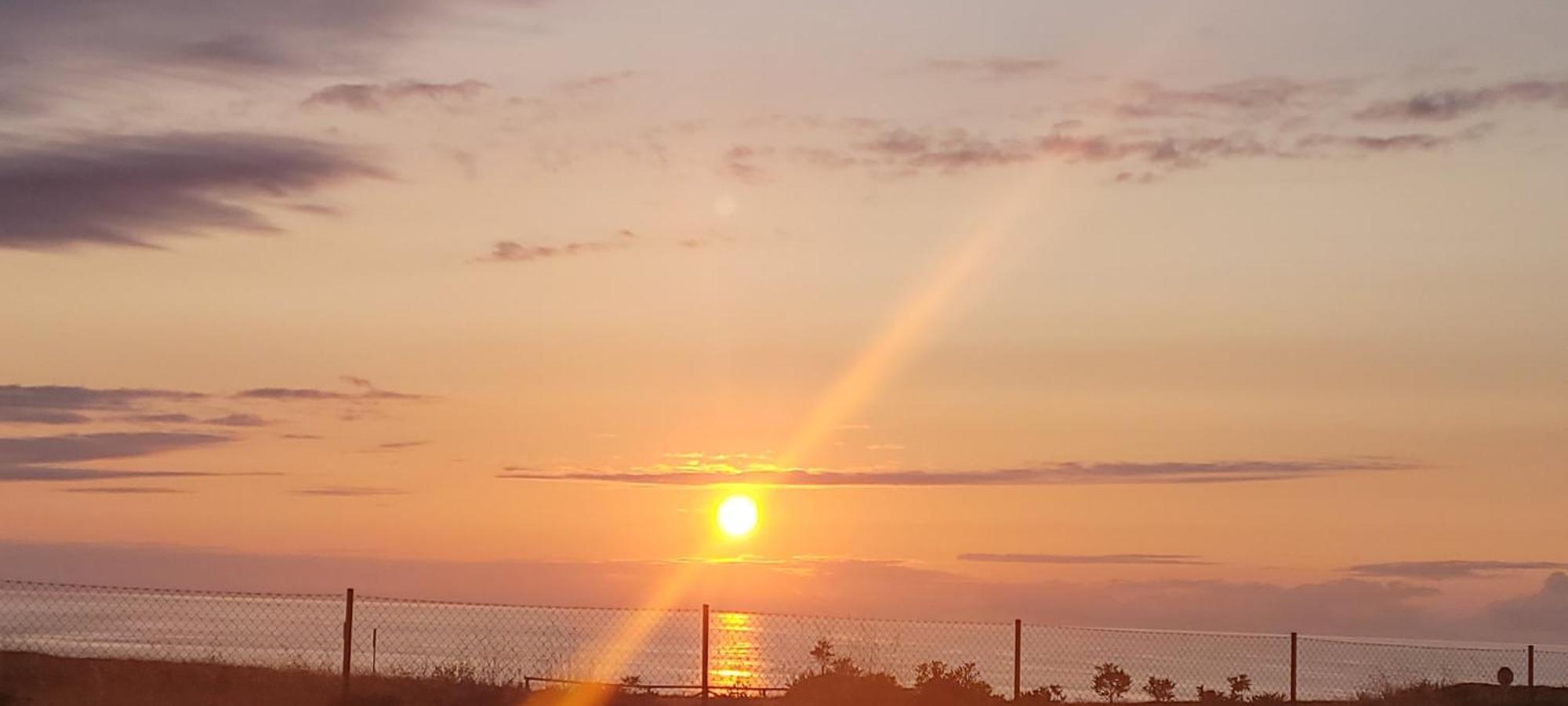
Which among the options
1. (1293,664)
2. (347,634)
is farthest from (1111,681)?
(347,634)

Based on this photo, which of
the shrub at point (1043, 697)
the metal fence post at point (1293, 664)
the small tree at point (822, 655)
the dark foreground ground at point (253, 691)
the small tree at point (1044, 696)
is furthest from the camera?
the metal fence post at point (1293, 664)

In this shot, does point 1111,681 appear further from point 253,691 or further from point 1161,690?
point 253,691

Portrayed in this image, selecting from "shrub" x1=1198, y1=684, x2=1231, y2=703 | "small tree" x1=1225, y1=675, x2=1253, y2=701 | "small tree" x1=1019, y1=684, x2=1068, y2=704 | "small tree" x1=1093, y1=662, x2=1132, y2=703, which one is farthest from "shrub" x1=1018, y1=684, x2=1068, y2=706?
"small tree" x1=1225, y1=675, x2=1253, y2=701

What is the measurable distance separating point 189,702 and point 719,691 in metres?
8.76

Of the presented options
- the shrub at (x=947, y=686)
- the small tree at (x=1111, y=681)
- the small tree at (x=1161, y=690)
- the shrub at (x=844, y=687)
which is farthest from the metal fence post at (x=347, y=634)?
the small tree at (x=1111, y=681)

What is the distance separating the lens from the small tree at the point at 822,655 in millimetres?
27739

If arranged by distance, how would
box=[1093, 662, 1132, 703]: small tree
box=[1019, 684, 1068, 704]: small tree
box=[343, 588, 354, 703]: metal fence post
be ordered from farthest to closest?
box=[1093, 662, 1132, 703]: small tree, box=[1019, 684, 1068, 704]: small tree, box=[343, 588, 354, 703]: metal fence post

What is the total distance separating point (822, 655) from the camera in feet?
92.2

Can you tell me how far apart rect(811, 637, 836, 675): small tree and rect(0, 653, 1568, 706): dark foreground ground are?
1.29 metres

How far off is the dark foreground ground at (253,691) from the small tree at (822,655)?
129 centimetres

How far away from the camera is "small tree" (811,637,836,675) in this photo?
2774 cm

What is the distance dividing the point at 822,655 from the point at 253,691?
9.09 metres

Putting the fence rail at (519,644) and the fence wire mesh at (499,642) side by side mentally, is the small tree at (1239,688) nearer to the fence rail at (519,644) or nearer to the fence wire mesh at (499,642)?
the fence rail at (519,644)

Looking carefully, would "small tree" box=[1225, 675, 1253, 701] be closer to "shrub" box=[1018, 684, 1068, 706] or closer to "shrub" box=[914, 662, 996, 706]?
"shrub" box=[1018, 684, 1068, 706]
